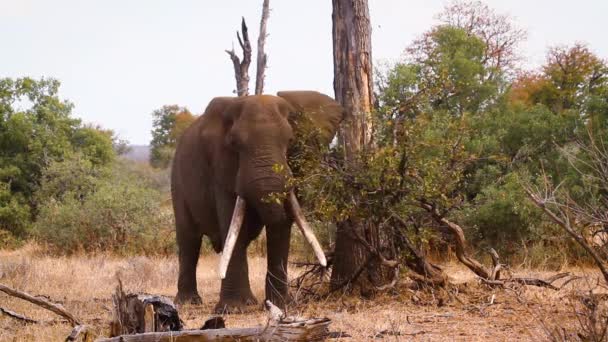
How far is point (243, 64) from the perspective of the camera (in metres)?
24.5

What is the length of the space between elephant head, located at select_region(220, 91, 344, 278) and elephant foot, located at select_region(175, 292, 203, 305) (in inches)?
68.4

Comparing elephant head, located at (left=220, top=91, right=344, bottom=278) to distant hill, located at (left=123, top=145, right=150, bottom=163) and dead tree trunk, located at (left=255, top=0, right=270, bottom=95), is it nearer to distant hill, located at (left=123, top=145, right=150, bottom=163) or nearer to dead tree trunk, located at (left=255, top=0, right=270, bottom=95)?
dead tree trunk, located at (left=255, top=0, right=270, bottom=95)

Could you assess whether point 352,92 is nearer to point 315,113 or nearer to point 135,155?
point 315,113

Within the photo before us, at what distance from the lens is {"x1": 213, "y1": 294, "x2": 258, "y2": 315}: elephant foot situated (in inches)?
371

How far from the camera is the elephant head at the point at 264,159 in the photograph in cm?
920

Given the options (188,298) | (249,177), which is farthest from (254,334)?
(188,298)

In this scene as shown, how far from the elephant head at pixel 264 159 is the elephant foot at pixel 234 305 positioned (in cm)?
50

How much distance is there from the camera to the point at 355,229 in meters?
9.75

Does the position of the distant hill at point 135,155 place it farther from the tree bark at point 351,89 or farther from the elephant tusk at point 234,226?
the elephant tusk at point 234,226

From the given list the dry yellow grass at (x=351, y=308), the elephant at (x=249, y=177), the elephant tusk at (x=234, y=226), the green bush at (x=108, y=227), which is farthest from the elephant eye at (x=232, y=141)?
the green bush at (x=108, y=227)

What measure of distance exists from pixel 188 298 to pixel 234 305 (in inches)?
65.9

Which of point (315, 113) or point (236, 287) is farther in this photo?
point (315, 113)

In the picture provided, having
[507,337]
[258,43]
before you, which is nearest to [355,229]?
[507,337]

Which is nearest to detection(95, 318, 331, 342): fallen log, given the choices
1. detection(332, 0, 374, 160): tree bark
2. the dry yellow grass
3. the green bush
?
the dry yellow grass
